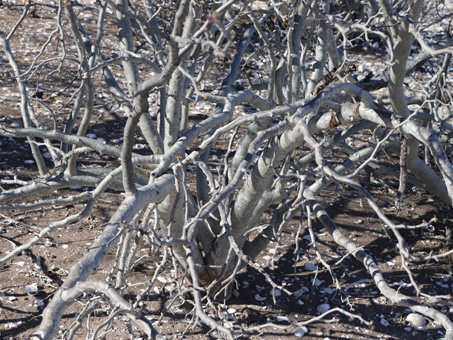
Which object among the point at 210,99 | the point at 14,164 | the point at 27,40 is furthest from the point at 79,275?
the point at 27,40

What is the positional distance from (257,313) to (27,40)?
253 inches

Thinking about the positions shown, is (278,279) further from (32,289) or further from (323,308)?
(32,289)

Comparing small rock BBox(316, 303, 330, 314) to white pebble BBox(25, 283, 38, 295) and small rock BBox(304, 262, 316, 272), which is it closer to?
small rock BBox(304, 262, 316, 272)

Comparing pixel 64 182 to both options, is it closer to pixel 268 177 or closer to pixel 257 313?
pixel 268 177

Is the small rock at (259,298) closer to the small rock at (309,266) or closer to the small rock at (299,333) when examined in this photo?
the small rock at (299,333)

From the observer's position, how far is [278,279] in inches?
163

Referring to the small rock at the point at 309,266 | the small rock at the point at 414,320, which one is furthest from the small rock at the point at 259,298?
the small rock at the point at 414,320

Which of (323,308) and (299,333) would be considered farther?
(323,308)

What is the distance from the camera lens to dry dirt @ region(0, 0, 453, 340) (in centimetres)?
362

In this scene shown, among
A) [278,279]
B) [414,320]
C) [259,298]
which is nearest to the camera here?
[414,320]

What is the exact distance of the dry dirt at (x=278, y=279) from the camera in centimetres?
362

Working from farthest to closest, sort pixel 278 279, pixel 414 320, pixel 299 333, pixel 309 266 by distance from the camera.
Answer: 1. pixel 309 266
2. pixel 278 279
3. pixel 414 320
4. pixel 299 333

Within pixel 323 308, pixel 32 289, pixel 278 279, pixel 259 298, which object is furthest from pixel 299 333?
pixel 32 289

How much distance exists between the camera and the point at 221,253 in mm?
3551
